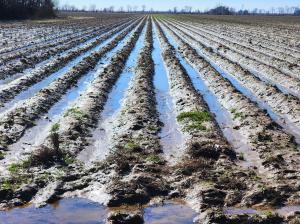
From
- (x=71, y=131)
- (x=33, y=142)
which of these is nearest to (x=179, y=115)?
(x=71, y=131)

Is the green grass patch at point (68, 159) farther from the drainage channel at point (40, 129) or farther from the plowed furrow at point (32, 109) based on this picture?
the plowed furrow at point (32, 109)

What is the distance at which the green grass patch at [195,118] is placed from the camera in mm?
12535

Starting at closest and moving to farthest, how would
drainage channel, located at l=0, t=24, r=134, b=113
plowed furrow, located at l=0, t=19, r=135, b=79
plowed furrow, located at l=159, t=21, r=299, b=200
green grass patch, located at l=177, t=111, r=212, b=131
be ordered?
1. plowed furrow, located at l=159, t=21, r=299, b=200
2. green grass patch, located at l=177, t=111, r=212, b=131
3. drainage channel, located at l=0, t=24, r=134, b=113
4. plowed furrow, located at l=0, t=19, r=135, b=79

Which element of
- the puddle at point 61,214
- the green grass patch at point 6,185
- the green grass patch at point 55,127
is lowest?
the puddle at point 61,214

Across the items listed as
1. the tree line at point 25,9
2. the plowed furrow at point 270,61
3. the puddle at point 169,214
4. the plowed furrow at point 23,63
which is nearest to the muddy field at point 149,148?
the puddle at point 169,214

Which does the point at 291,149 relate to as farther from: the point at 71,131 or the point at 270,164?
the point at 71,131

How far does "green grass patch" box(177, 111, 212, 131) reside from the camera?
12.5 metres

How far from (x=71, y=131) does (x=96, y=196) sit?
381 cm

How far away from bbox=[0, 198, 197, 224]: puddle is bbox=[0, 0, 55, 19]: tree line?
77241 mm

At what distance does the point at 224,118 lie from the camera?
13914 millimetres

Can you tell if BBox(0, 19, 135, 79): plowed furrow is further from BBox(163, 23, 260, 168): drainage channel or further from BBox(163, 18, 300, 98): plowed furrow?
BBox(163, 18, 300, 98): plowed furrow

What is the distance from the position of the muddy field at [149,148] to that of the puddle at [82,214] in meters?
0.02

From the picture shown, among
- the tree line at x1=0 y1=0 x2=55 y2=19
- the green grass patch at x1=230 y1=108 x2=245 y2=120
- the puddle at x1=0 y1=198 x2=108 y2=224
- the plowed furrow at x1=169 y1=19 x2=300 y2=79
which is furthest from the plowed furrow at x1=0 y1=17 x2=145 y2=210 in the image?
the tree line at x1=0 y1=0 x2=55 y2=19

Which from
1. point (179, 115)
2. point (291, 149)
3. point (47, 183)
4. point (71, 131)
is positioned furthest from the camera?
point (179, 115)
